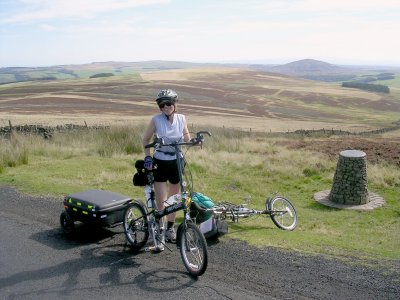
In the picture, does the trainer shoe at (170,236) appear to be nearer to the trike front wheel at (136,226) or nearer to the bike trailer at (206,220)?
the trike front wheel at (136,226)

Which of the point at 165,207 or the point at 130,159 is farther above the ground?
the point at 165,207

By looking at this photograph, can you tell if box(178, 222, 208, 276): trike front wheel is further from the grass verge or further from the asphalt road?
the grass verge

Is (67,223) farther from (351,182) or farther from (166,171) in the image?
(351,182)

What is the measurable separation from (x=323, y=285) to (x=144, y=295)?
214 centimetres

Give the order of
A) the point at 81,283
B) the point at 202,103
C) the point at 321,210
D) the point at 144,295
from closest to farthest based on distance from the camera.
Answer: the point at 144,295 < the point at 81,283 < the point at 321,210 < the point at 202,103

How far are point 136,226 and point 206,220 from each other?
3.71 ft

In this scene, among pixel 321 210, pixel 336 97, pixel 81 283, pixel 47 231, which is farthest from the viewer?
pixel 336 97

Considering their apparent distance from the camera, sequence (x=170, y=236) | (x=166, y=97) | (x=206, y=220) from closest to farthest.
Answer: (x=166, y=97) < (x=170, y=236) < (x=206, y=220)

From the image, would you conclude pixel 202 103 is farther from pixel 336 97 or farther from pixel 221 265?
pixel 221 265

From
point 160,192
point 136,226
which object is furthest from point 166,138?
point 136,226

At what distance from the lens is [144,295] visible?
4.96 meters

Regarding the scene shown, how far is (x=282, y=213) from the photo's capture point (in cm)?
876

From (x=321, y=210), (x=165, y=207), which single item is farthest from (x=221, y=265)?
(x=321, y=210)

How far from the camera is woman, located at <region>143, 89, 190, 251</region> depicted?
6.14 metres
